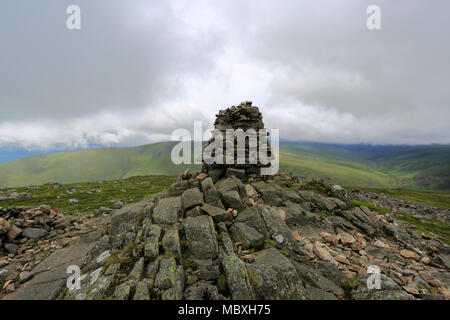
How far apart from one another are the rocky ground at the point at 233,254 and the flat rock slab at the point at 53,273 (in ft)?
0.29

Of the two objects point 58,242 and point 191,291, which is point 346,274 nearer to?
point 191,291

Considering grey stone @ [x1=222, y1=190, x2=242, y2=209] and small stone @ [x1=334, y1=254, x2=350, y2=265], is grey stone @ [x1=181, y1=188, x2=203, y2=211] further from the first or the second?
small stone @ [x1=334, y1=254, x2=350, y2=265]

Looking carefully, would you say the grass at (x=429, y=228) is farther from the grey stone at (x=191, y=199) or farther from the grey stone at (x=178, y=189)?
the grey stone at (x=178, y=189)

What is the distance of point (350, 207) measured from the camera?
72.9ft

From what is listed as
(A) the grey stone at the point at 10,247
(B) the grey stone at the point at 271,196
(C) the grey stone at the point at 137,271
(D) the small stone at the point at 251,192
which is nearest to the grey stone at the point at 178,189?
(D) the small stone at the point at 251,192

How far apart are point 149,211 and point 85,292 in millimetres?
6734

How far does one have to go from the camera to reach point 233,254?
37.3ft

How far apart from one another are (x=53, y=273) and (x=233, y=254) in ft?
50.3

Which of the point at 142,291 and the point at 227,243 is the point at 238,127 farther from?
the point at 142,291

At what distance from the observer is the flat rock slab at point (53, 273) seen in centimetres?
1233

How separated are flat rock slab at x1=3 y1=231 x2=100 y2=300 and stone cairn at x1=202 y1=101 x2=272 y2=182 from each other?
1486 cm

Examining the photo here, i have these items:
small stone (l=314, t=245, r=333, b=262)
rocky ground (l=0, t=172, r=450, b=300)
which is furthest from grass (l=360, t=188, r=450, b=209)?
small stone (l=314, t=245, r=333, b=262)

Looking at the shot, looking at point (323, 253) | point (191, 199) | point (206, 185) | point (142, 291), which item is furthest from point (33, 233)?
point (323, 253)
